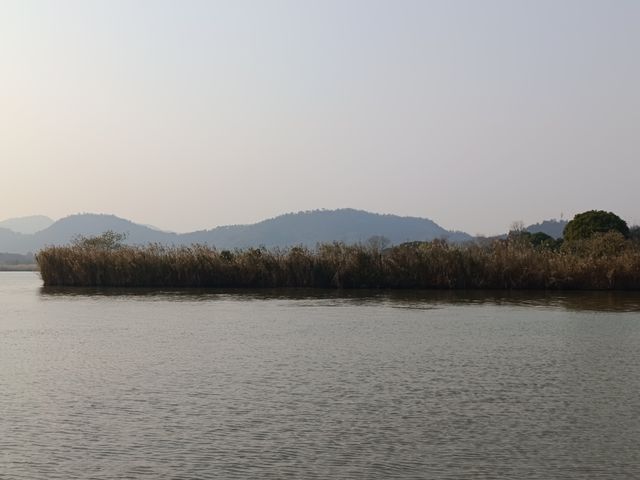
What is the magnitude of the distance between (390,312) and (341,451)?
14528mm

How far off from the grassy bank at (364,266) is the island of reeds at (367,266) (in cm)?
4

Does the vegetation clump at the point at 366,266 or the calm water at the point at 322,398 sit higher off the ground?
the vegetation clump at the point at 366,266

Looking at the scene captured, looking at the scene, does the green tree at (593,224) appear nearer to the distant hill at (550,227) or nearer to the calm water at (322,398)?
the calm water at (322,398)

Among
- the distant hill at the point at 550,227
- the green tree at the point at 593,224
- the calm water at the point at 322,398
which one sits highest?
the distant hill at the point at 550,227

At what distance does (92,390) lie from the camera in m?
10.5

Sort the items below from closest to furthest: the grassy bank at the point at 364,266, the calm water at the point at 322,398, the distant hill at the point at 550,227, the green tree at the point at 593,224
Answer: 1. the calm water at the point at 322,398
2. the grassy bank at the point at 364,266
3. the green tree at the point at 593,224
4. the distant hill at the point at 550,227

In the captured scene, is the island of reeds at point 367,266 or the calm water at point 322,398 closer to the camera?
the calm water at point 322,398

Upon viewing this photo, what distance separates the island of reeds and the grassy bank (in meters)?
0.04

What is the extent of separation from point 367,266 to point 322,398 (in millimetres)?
23045

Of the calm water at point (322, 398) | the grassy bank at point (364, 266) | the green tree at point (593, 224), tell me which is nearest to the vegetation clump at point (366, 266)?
the grassy bank at point (364, 266)

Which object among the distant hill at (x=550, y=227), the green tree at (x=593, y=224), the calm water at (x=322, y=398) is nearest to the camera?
the calm water at (x=322, y=398)

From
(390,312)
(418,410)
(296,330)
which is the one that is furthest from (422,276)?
(418,410)

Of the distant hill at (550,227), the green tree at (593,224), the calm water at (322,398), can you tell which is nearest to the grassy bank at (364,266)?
the calm water at (322,398)

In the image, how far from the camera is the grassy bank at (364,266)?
30516 mm
